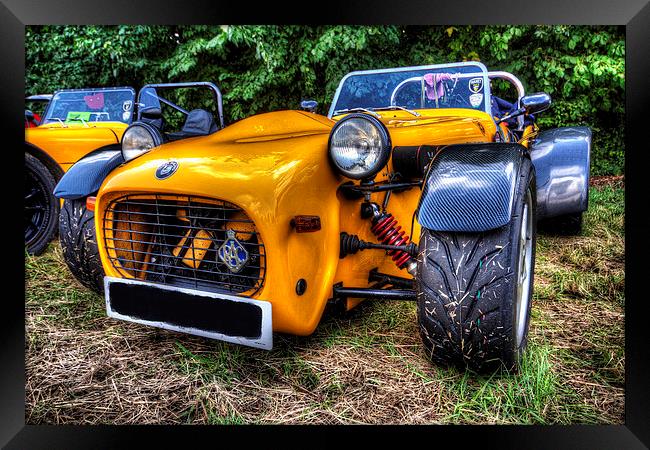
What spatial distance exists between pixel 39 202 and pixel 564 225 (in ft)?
14.4

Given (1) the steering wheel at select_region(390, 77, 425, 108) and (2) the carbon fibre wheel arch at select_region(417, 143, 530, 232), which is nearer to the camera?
(2) the carbon fibre wheel arch at select_region(417, 143, 530, 232)

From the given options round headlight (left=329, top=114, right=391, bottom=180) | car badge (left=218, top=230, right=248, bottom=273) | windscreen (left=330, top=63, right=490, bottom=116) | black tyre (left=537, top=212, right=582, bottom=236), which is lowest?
car badge (left=218, top=230, right=248, bottom=273)

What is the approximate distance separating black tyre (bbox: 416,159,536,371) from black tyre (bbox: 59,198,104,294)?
5.64 feet

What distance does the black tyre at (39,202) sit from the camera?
411cm

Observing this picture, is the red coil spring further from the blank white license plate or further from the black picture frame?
the black picture frame

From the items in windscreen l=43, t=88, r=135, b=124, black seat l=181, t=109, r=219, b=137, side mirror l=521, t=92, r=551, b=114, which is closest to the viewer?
side mirror l=521, t=92, r=551, b=114

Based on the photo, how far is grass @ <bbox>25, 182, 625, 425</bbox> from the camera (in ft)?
6.24

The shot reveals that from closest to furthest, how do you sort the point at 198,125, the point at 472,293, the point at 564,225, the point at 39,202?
1. the point at 472,293
2. the point at 198,125
3. the point at 564,225
4. the point at 39,202

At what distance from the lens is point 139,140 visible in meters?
2.48

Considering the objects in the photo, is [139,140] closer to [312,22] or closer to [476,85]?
[312,22]

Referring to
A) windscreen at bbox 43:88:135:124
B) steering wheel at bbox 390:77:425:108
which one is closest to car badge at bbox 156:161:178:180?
steering wheel at bbox 390:77:425:108

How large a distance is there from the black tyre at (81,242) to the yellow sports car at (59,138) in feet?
3.80

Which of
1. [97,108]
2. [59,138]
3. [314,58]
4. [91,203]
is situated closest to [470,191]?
[91,203]

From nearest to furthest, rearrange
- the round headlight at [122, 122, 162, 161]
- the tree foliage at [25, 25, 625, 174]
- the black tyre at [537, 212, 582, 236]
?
the round headlight at [122, 122, 162, 161]
the black tyre at [537, 212, 582, 236]
the tree foliage at [25, 25, 625, 174]
